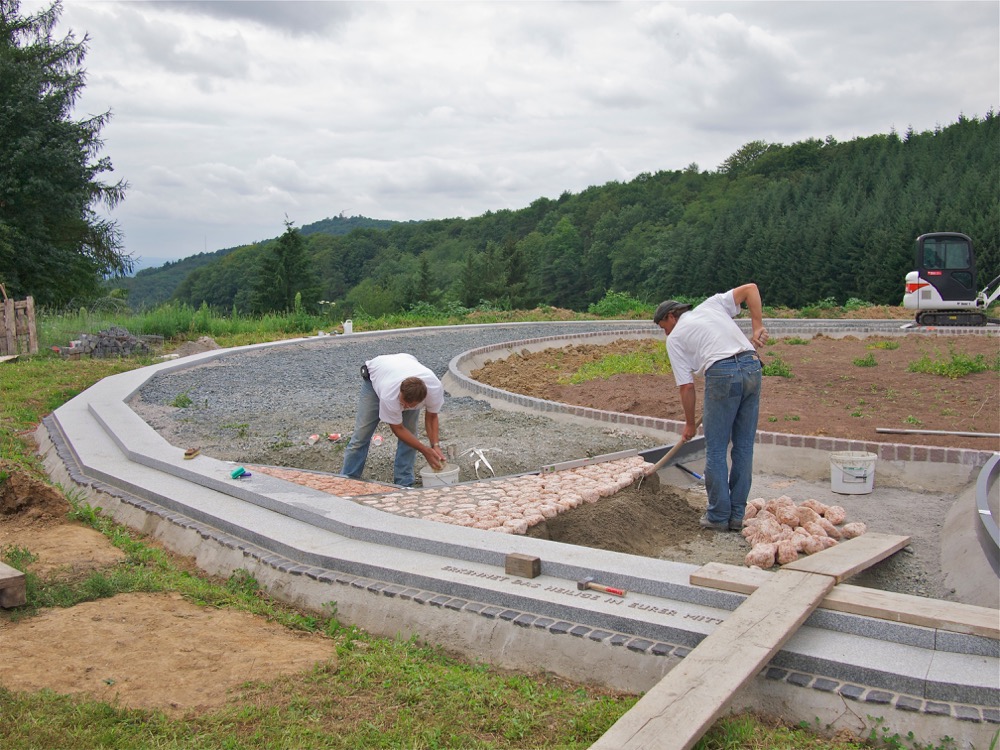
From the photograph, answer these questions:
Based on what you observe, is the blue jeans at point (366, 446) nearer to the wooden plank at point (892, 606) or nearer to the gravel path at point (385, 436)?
the gravel path at point (385, 436)

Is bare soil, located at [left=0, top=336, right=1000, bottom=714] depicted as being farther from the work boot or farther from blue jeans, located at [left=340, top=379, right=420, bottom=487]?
blue jeans, located at [left=340, top=379, right=420, bottom=487]

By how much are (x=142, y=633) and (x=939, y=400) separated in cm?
754

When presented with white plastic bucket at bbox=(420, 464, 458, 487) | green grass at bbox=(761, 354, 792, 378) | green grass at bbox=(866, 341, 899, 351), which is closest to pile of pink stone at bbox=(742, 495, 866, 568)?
white plastic bucket at bbox=(420, 464, 458, 487)

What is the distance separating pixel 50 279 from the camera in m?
26.0

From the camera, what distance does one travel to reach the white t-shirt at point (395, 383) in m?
5.41

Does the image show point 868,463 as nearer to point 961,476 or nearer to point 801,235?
point 961,476

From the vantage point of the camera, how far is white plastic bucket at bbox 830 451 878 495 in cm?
598

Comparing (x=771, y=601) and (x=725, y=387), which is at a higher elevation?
(x=725, y=387)

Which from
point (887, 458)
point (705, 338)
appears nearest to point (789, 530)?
point (705, 338)

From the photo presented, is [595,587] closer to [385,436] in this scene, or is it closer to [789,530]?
[789,530]

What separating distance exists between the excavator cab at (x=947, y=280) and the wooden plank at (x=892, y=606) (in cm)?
1434

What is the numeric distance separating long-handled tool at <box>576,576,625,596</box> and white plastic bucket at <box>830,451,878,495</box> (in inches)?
121

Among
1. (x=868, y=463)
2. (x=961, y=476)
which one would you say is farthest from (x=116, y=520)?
(x=961, y=476)

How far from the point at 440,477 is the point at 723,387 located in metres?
2.04
